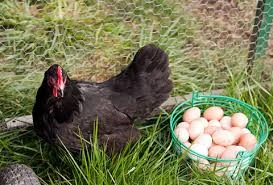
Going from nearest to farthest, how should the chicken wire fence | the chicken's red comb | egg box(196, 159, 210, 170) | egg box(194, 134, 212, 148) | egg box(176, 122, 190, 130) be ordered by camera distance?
the chicken's red comb → egg box(196, 159, 210, 170) → egg box(194, 134, 212, 148) → egg box(176, 122, 190, 130) → the chicken wire fence

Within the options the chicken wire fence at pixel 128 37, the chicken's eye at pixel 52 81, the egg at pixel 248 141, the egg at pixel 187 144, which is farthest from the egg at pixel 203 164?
the chicken's eye at pixel 52 81

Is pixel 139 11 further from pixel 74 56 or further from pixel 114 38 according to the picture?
pixel 74 56

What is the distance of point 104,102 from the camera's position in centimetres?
258

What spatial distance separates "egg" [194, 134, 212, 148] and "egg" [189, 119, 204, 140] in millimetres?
36

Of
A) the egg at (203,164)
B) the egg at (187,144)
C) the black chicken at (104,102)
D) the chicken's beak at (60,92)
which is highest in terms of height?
the chicken's beak at (60,92)

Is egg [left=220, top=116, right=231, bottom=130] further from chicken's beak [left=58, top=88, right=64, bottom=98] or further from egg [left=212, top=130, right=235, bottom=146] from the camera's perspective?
chicken's beak [left=58, top=88, right=64, bottom=98]

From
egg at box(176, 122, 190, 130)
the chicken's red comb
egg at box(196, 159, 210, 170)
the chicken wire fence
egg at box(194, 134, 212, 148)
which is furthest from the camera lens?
the chicken wire fence

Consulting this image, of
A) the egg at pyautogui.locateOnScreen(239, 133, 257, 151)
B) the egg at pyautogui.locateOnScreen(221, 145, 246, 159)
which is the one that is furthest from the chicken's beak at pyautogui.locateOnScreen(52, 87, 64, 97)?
the egg at pyautogui.locateOnScreen(239, 133, 257, 151)

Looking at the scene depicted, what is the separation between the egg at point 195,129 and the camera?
2.71 m

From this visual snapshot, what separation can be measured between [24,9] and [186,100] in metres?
1.19

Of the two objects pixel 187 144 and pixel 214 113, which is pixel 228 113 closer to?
pixel 214 113

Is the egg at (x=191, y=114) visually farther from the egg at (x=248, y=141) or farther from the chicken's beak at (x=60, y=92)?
the chicken's beak at (x=60, y=92)

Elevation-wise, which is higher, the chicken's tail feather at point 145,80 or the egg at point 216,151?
the chicken's tail feather at point 145,80

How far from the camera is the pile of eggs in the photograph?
2.62 m
